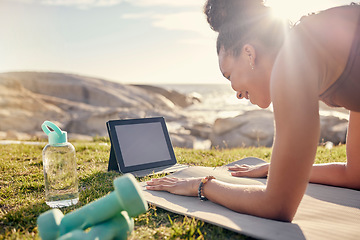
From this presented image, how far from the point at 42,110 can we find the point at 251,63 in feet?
51.3

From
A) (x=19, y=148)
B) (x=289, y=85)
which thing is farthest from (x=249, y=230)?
(x=19, y=148)

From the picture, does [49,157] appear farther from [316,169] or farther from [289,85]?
[316,169]

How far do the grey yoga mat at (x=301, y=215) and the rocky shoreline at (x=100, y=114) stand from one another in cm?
300

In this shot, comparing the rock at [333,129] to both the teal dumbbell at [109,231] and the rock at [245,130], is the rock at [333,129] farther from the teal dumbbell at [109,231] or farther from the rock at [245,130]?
the teal dumbbell at [109,231]

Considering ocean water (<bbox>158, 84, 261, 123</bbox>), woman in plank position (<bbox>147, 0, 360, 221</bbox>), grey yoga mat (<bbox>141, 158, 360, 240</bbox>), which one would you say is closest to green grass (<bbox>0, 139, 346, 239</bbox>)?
grey yoga mat (<bbox>141, 158, 360, 240</bbox>)

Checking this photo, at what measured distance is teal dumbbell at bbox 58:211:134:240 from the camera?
1353mm

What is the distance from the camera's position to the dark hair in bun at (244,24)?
1.79 metres

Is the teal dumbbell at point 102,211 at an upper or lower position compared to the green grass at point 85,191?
upper

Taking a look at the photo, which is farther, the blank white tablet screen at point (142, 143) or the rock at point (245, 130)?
the rock at point (245, 130)

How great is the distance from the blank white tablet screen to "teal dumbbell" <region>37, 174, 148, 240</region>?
1607 millimetres

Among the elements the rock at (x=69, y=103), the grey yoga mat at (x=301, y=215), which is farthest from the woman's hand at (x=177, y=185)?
the rock at (x=69, y=103)

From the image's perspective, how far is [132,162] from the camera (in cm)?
311

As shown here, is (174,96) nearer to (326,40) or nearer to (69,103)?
(69,103)

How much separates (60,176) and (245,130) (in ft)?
22.3
